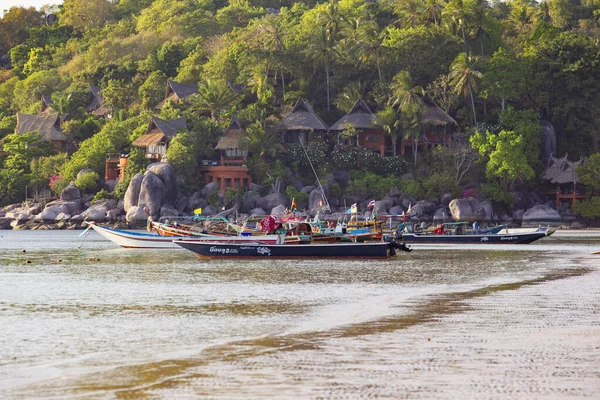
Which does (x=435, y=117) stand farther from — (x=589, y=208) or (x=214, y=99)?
(x=214, y=99)

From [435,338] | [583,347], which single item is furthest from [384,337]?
[583,347]

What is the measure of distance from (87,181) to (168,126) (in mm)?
9491

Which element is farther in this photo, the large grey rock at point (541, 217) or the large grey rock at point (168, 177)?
the large grey rock at point (168, 177)

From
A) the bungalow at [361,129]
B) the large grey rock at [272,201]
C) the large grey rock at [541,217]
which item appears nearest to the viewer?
the large grey rock at [541,217]

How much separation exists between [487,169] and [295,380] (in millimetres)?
75067

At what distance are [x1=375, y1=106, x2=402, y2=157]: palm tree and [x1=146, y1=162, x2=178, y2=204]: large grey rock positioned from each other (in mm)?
18636

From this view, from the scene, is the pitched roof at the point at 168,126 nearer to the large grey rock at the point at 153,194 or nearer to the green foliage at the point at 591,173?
the large grey rock at the point at 153,194

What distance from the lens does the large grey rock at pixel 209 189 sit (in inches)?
3676

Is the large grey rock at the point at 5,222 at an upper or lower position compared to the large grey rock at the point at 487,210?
lower

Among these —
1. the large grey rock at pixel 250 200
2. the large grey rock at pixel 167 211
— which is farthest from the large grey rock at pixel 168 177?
the large grey rock at pixel 250 200

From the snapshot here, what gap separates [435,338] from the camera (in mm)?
21875

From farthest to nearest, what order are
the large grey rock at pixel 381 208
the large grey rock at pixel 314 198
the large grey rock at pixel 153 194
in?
1. the large grey rock at pixel 153 194
2. the large grey rock at pixel 314 198
3. the large grey rock at pixel 381 208

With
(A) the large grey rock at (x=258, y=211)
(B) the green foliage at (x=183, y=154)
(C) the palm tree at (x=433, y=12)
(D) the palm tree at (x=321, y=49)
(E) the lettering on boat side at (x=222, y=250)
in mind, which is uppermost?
(C) the palm tree at (x=433, y=12)

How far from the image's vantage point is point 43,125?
112 m
